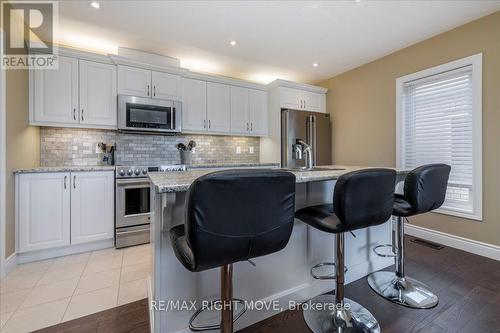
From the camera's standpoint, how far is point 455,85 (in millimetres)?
2707

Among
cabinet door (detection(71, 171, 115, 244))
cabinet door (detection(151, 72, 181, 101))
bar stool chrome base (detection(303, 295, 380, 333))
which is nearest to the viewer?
bar stool chrome base (detection(303, 295, 380, 333))

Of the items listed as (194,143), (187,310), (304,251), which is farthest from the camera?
(194,143)

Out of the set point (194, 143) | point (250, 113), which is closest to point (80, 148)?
point (194, 143)

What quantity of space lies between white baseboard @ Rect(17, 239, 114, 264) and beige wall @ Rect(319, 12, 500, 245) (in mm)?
3911

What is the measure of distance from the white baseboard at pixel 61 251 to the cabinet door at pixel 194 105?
183 cm

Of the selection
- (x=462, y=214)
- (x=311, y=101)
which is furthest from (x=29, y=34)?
(x=462, y=214)

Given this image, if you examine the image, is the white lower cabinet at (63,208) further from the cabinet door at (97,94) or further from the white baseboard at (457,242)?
the white baseboard at (457,242)

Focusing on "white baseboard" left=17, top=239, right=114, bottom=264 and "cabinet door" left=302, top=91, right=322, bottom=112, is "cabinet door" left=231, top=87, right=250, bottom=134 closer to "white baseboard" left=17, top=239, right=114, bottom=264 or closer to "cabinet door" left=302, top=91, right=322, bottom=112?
"cabinet door" left=302, top=91, right=322, bottom=112

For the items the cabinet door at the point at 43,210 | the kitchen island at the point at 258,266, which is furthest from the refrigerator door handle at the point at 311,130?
the cabinet door at the point at 43,210

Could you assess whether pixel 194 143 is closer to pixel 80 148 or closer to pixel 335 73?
pixel 80 148

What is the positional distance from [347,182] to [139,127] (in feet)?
9.09

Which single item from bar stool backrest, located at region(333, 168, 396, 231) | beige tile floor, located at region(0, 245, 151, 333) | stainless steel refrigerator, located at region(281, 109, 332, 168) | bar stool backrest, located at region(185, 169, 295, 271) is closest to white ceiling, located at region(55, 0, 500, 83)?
stainless steel refrigerator, located at region(281, 109, 332, 168)

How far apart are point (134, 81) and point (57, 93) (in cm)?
86

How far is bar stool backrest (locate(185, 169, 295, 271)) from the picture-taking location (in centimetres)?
83
